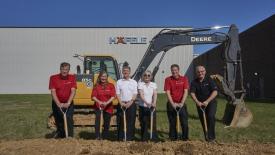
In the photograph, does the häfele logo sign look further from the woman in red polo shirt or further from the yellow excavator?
the woman in red polo shirt

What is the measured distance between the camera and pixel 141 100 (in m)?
9.27

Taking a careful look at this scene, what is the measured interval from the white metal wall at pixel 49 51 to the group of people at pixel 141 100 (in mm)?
37625

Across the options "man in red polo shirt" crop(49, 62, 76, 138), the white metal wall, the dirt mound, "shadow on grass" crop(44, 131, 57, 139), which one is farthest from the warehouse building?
the dirt mound

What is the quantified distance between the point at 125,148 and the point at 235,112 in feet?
22.1

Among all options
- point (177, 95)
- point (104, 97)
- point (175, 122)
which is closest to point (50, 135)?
point (104, 97)

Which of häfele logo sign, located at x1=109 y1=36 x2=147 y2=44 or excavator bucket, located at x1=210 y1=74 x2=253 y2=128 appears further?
häfele logo sign, located at x1=109 y1=36 x2=147 y2=44

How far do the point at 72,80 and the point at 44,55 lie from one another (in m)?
39.9

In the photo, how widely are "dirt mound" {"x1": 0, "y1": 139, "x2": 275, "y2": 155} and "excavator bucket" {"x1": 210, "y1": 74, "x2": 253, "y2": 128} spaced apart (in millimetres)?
5696

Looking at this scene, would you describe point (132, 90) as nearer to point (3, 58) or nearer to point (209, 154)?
point (209, 154)

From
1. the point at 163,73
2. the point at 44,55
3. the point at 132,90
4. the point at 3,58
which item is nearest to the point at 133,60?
the point at 163,73

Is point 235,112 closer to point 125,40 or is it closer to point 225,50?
point 225,50

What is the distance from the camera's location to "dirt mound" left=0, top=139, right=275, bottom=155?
6.61 metres

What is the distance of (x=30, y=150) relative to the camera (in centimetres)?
671

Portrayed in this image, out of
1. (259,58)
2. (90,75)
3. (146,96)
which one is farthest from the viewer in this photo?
(259,58)
